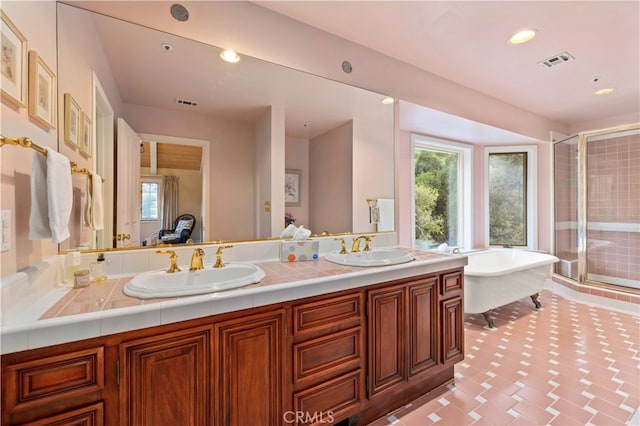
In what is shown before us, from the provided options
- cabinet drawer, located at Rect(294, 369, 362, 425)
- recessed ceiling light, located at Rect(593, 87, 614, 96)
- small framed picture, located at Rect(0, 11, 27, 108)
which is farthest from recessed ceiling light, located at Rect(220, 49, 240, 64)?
recessed ceiling light, located at Rect(593, 87, 614, 96)

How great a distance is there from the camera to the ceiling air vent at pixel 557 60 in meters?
2.36

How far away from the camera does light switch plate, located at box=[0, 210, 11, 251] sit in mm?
825

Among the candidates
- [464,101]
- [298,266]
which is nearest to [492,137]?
[464,101]

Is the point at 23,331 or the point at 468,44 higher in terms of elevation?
the point at 468,44

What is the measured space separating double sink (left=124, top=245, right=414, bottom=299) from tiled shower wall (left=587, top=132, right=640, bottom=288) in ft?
12.5

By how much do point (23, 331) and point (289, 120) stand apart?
1681mm

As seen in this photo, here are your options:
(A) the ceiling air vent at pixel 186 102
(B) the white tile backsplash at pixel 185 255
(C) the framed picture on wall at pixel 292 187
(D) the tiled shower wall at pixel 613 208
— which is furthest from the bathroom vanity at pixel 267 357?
(D) the tiled shower wall at pixel 613 208

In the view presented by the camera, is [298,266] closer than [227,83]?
Yes

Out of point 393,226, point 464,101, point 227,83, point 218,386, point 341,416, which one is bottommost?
point 341,416

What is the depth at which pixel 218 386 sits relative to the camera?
1082 mm

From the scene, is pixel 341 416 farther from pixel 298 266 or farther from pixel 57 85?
pixel 57 85

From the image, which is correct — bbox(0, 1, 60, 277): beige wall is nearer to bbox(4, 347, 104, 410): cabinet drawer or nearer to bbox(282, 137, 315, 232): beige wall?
bbox(4, 347, 104, 410): cabinet drawer

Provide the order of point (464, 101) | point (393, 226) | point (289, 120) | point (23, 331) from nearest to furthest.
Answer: point (23, 331) < point (289, 120) < point (393, 226) < point (464, 101)

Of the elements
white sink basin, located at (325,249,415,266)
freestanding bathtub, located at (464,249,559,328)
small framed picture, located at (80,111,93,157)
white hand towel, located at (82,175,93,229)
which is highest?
small framed picture, located at (80,111,93,157)
